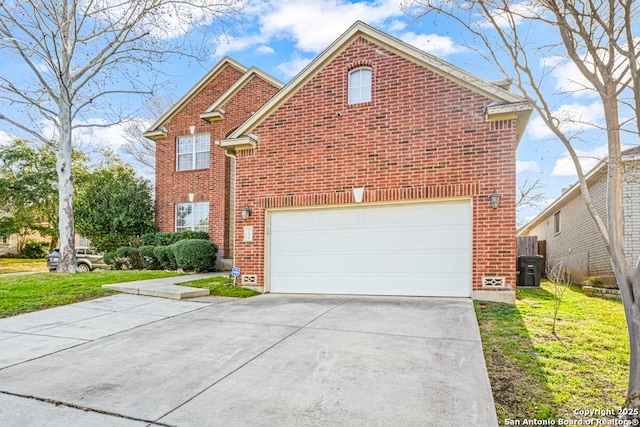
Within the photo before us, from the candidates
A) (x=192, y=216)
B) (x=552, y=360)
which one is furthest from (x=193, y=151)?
(x=552, y=360)

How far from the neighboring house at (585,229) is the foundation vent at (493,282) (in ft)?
9.75

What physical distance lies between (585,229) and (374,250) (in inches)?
367

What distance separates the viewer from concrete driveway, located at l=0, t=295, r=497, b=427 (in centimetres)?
308

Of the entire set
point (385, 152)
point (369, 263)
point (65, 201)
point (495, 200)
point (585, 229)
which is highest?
point (385, 152)

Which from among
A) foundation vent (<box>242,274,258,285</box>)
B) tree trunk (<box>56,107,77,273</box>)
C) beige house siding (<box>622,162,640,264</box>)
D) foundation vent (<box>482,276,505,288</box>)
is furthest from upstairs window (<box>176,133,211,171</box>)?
beige house siding (<box>622,162,640,264</box>)

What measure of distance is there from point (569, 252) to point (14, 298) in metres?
17.6

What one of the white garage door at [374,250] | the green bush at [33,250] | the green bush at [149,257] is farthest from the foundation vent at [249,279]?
the green bush at [33,250]

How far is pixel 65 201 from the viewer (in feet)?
42.6

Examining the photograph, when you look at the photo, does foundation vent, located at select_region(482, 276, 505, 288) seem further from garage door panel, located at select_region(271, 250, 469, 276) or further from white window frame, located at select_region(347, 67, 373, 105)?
white window frame, located at select_region(347, 67, 373, 105)

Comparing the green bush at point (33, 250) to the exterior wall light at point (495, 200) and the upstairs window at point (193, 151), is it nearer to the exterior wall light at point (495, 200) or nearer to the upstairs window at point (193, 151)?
the upstairs window at point (193, 151)

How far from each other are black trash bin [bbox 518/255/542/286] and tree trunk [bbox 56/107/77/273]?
14157 mm

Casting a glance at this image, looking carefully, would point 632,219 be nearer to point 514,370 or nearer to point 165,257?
point 514,370

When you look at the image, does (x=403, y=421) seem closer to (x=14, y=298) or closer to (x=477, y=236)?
(x=477, y=236)

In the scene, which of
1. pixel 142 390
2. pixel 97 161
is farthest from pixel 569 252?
pixel 97 161
